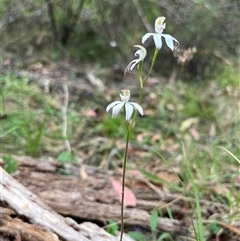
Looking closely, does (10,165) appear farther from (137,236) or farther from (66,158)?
(137,236)

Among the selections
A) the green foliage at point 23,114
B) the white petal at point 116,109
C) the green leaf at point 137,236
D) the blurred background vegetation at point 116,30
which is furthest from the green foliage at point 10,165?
the blurred background vegetation at point 116,30

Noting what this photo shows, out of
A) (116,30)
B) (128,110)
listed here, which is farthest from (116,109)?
(116,30)

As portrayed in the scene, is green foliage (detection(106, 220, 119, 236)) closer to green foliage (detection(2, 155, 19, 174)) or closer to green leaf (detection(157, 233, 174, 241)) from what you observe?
green leaf (detection(157, 233, 174, 241))


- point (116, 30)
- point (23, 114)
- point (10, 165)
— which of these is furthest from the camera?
point (116, 30)

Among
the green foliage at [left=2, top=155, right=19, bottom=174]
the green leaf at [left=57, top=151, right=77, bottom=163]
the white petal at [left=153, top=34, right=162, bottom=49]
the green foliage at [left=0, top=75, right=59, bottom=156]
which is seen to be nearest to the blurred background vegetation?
the green foliage at [left=0, top=75, right=59, bottom=156]

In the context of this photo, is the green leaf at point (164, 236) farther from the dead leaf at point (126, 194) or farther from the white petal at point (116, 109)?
the white petal at point (116, 109)

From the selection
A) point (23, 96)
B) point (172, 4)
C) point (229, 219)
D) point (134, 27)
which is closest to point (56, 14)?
point (134, 27)

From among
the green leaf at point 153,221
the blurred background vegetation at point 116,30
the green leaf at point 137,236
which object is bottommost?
the green leaf at point 137,236

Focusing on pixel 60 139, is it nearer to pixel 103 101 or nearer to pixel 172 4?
pixel 103 101
